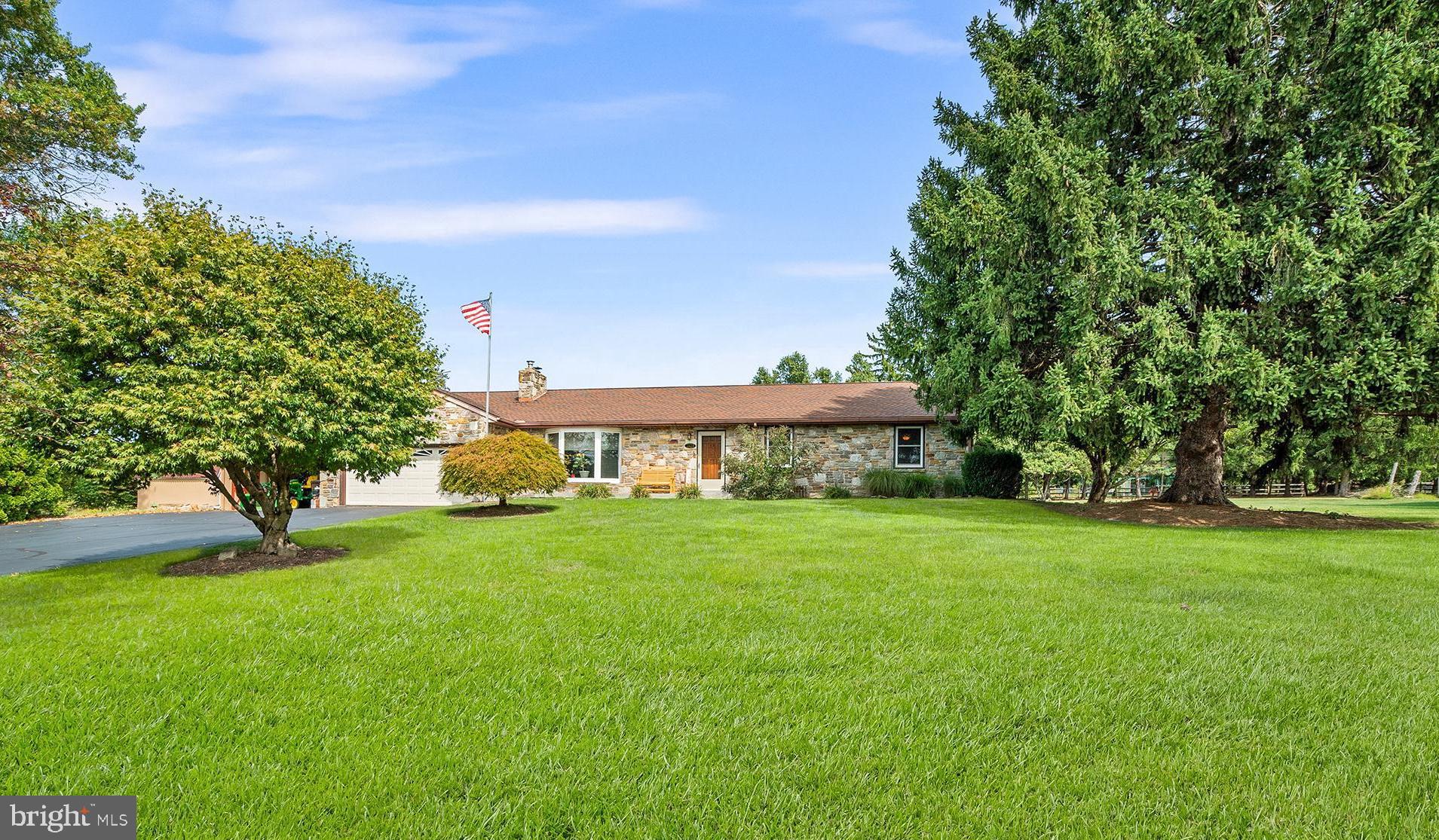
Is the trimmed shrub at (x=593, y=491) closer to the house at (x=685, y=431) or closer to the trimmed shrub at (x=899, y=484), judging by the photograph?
the house at (x=685, y=431)

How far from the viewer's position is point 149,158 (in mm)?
16812

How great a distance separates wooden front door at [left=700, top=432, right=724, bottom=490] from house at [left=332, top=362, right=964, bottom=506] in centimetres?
3

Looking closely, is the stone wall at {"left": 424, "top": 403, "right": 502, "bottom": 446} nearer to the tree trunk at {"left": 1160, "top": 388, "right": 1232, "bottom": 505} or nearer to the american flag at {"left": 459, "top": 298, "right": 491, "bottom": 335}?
the american flag at {"left": 459, "top": 298, "right": 491, "bottom": 335}

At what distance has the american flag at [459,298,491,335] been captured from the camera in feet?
59.2

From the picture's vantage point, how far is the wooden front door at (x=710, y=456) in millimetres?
21125

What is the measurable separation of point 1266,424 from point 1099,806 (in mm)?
14250

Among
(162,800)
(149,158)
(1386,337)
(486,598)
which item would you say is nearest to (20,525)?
(149,158)

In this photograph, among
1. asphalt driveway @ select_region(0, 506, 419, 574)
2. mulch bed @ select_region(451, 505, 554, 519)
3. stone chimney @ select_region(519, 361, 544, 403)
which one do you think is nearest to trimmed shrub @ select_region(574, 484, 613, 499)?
mulch bed @ select_region(451, 505, 554, 519)

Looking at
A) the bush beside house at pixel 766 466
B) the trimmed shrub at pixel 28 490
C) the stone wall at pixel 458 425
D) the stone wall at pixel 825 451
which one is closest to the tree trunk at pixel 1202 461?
the stone wall at pixel 825 451

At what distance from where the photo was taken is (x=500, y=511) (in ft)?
47.9

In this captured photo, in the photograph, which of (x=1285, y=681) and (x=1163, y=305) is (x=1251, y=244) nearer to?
(x=1163, y=305)

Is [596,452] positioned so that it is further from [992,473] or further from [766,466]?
[992,473]

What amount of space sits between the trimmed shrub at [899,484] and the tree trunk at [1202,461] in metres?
6.07

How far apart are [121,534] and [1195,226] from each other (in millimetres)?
20116
